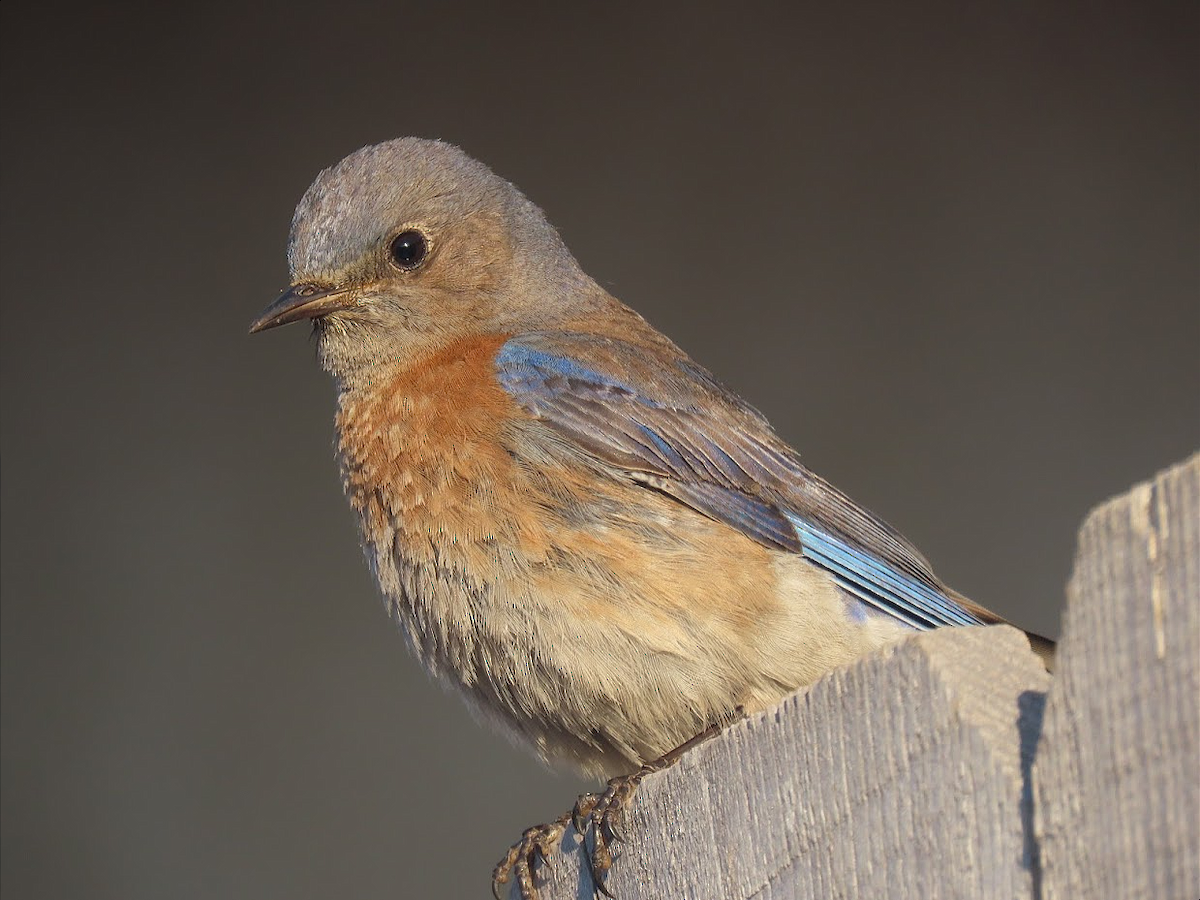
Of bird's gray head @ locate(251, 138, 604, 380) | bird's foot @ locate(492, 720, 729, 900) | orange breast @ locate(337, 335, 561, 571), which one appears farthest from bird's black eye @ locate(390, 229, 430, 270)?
bird's foot @ locate(492, 720, 729, 900)

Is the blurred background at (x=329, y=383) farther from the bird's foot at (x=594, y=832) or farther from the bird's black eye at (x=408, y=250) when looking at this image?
the bird's foot at (x=594, y=832)

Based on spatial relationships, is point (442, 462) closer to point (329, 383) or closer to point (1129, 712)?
point (1129, 712)

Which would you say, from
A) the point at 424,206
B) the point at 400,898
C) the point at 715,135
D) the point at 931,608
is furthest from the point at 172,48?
the point at 931,608

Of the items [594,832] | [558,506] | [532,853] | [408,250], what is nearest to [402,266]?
[408,250]

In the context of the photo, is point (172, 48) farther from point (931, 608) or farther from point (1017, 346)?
point (931, 608)

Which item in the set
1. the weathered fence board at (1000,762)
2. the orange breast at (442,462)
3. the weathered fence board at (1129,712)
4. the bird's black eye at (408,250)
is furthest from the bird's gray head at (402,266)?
the weathered fence board at (1129,712)

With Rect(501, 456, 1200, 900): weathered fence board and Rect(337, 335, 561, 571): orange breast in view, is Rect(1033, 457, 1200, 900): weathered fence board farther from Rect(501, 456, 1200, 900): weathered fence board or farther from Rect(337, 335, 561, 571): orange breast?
Rect(337, 335, 561, 571): orange breast
